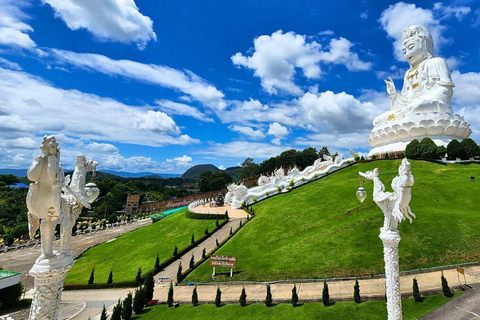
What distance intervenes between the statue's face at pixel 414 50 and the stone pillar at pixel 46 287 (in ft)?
199

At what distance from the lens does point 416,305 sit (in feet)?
42.0

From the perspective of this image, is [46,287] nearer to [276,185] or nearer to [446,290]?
[446,290]

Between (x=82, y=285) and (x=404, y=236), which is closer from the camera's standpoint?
(x=404, y=236)

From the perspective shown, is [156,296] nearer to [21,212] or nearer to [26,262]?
[26,262]

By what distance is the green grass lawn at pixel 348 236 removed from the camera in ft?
54.9

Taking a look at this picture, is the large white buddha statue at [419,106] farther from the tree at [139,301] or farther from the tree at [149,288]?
the tree at [139,301]

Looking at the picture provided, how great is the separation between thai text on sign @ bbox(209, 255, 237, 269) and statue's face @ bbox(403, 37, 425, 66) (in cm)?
5214

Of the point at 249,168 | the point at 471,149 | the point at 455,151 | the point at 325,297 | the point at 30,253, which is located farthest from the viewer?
the point at 249,168

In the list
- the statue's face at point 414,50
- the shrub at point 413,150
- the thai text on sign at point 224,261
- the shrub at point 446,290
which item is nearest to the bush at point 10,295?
the thai text on sign at point 224,261

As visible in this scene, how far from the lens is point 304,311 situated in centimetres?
1334

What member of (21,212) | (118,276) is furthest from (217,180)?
(118,276)

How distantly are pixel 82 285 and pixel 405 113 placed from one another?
5068cm

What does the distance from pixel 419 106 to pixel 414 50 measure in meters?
12.9

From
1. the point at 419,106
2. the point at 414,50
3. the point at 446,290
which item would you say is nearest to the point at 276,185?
the point at 419,106
